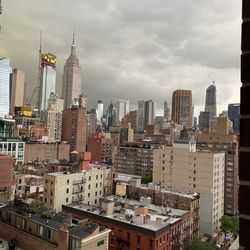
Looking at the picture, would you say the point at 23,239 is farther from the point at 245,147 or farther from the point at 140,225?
the point at 245,147

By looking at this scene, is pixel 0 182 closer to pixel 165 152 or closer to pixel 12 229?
pixel 12 229

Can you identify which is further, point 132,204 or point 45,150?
point 45,150

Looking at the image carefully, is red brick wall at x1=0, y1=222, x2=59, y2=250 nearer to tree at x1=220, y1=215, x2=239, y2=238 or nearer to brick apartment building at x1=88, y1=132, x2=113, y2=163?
tree at x1=220, y1=215, x2=239, y2=238

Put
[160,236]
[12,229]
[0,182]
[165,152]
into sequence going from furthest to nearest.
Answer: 1. [165,152]
2. [0,182]
3. [160,236]
4. [12,229]

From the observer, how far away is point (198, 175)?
66125 mm

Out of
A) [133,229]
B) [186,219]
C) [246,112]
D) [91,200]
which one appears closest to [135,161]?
[91,200]

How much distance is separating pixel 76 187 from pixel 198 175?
86.1 ft

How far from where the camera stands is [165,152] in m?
74.1

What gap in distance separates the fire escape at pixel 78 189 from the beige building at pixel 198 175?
22960 mm

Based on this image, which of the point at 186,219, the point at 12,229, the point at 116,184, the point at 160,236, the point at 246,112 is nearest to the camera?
the point at 246,112

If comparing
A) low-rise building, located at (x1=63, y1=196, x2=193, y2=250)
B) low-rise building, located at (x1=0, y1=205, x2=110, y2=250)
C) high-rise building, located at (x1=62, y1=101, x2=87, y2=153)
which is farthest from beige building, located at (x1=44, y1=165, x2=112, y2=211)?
high-rise building, located at (x1=62, y1=101, x2=87, y2=153)

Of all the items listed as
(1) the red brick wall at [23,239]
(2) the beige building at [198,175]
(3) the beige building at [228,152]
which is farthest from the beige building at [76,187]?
(3) the beige building at [228,152]

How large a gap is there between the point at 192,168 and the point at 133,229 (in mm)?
30778

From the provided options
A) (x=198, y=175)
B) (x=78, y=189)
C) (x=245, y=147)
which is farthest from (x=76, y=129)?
(x=245, y=147)
